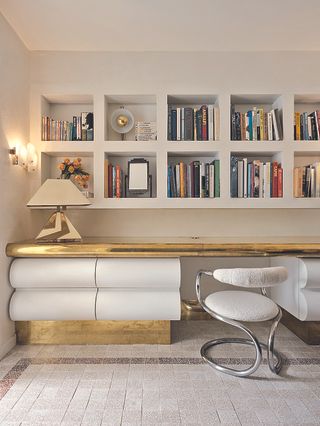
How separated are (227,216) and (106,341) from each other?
1490 millimetres

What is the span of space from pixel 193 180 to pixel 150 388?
159 cm

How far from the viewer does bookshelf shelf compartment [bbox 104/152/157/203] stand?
8.69ft

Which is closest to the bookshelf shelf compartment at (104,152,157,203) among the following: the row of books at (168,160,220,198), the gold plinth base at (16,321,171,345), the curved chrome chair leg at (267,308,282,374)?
the row of books at (168,160,220,198)

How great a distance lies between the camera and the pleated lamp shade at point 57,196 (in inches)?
90.0

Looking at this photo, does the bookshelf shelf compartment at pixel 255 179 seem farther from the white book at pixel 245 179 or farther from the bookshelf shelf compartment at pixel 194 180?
the bookshelf shelf compartment at pixel 194 180

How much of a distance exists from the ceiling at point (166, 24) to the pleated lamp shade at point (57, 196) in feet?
3.77

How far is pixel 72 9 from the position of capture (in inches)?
81.9

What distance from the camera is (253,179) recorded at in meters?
2.62

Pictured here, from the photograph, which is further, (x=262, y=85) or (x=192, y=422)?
(x=262, y=85)

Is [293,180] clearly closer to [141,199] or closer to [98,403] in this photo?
[141,199]

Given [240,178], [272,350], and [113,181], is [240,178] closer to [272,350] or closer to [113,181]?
[113,181]

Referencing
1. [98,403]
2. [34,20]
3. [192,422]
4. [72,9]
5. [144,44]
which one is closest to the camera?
[192,422]

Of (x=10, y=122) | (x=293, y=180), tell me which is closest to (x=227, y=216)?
(x=293, y=180)

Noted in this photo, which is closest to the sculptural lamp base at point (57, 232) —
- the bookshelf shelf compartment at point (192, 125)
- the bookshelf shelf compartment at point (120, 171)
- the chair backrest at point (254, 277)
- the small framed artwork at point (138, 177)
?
the bookshelf shelf compartment at point (120, 171)
